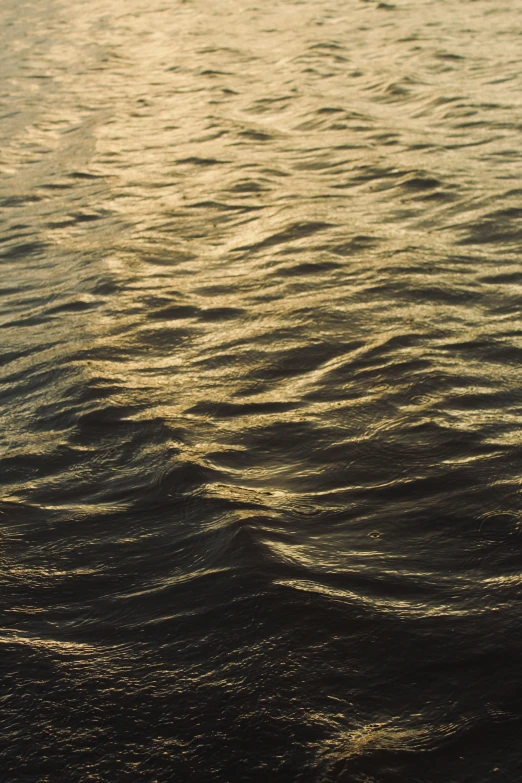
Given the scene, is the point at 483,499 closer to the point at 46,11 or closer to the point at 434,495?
the point at 434,495

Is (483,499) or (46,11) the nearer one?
(483,499)

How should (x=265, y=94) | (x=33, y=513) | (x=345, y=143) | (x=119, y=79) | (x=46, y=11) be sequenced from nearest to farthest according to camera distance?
(x=33, y=513), (x=345, y=143), (x=265, y=94), (x=119, y=79), (x=46, y=11)

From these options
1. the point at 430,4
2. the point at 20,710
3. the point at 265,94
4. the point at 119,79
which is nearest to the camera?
the point at 20,710

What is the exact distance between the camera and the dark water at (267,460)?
2.75 m

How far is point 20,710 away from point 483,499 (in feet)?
6.51

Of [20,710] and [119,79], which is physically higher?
[119,79]

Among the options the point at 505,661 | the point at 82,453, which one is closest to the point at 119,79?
the point at 82,453

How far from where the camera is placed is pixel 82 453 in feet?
14.5

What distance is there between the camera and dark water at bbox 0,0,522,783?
2750 millimetres

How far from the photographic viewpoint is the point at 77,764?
2.66m

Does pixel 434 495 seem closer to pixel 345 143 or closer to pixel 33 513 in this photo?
pixel 33 513

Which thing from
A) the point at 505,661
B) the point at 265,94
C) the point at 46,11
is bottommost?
the point at 505,661

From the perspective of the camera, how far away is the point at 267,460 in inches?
166

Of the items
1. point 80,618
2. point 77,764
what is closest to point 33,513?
point 80,618
